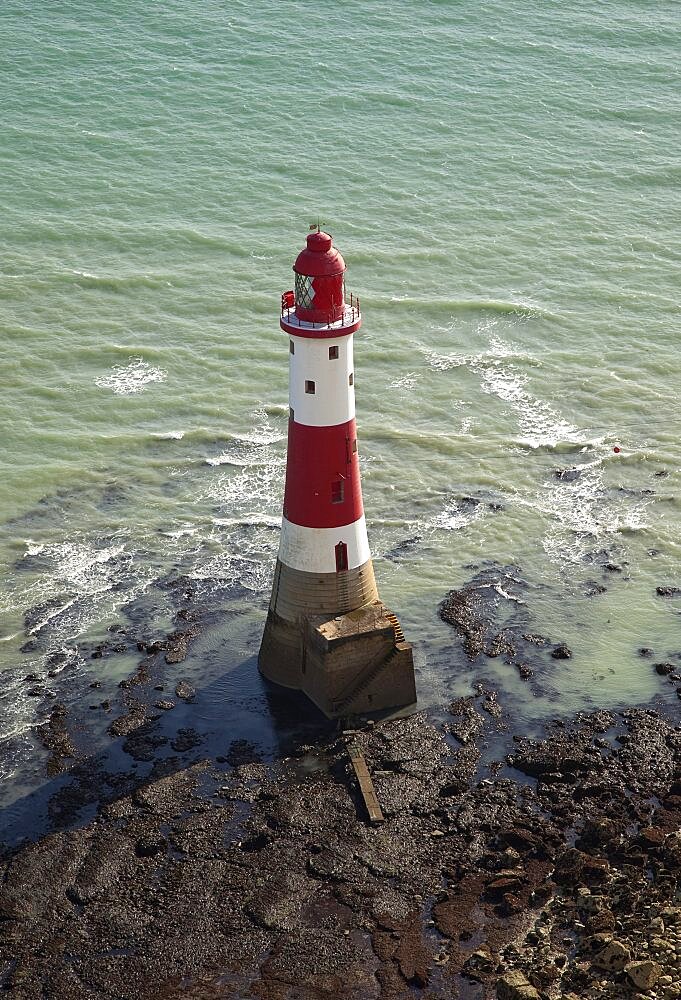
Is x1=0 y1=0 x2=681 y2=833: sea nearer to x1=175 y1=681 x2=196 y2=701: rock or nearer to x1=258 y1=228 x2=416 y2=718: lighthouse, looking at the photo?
x1=175 y1=681 x2=196 y2=701: rock

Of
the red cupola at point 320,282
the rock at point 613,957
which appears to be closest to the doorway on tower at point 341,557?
the red cupola at point 320,282

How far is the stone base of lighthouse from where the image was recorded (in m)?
36.0

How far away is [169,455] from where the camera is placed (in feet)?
161

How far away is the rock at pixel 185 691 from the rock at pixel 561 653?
954 centimetres

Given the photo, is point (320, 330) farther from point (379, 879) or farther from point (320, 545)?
point (379, 879)

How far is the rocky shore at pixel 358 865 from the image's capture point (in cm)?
2880

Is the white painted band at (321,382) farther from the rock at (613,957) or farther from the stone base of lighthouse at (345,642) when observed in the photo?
the rock at (613,957)

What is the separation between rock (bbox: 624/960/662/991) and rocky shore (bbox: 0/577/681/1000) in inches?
2.0

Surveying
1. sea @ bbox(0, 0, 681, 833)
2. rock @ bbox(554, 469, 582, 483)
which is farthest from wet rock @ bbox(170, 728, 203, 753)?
rock @ bbox(554, 469, 582, 483)

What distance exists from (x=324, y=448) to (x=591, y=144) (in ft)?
135

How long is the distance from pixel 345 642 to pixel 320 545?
2.42 meters

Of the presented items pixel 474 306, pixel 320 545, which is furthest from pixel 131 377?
pixel 320 545

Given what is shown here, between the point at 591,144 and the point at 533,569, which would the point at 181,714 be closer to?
the point at 533,569

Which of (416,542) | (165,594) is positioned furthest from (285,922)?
(416,542)
